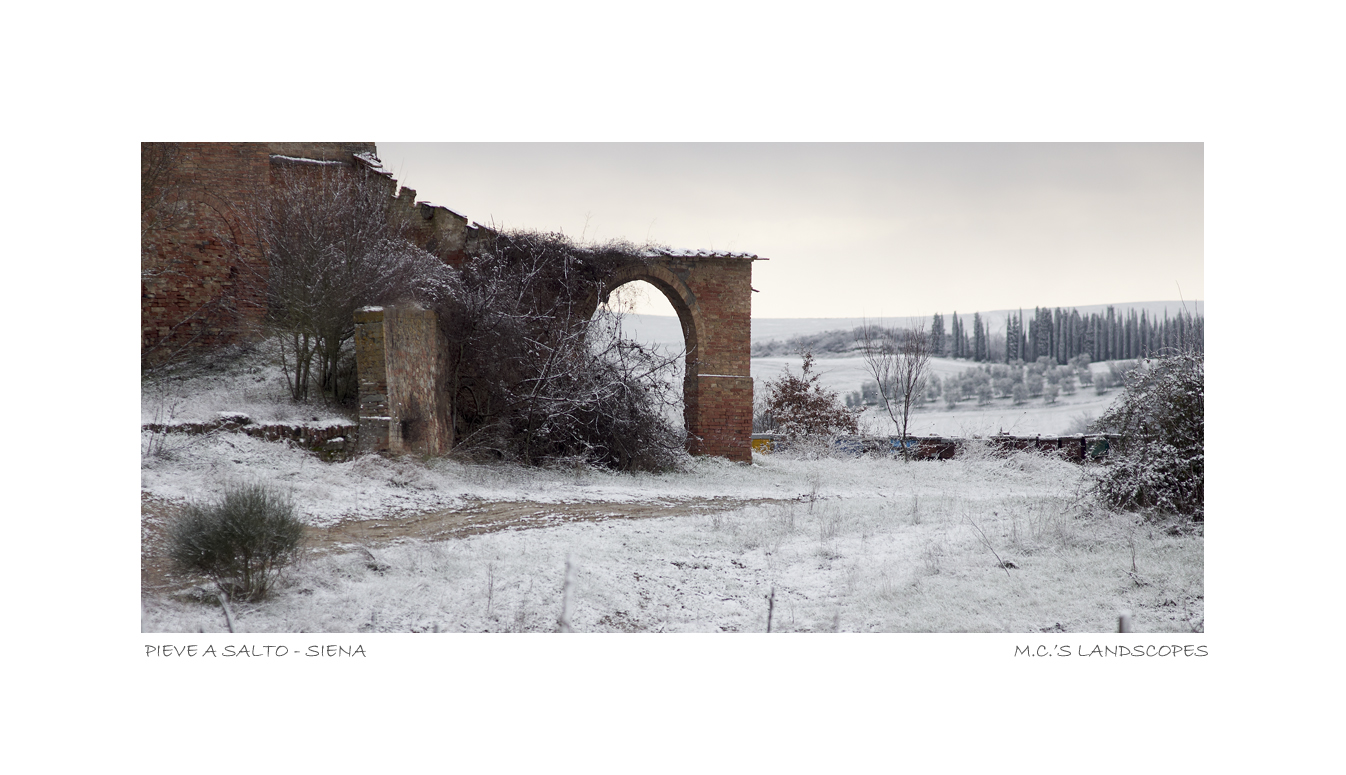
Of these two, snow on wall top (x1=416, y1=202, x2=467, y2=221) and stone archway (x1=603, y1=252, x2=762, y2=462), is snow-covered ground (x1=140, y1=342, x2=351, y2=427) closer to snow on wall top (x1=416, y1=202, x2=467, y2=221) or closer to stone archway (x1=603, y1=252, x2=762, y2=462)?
snow on wall top (x1=416, y1=202, x2=467, y2=221)

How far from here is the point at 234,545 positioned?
4.32 metres

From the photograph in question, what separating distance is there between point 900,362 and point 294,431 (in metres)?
16.8

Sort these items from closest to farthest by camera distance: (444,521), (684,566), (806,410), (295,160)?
(684,566)
(444,521)
(295,160)
(806,410)

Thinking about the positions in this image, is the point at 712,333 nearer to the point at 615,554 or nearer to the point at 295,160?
the point at 295,160

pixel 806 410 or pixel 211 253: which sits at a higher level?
pixel 211 253

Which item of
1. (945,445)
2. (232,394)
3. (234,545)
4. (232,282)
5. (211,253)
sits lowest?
(945,445)

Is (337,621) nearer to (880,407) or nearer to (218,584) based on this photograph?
(218,584)

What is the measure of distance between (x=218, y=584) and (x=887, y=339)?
19.0 m

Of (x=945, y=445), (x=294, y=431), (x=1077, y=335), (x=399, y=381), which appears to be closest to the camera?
(x=294, y=431)

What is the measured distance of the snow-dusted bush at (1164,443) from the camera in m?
5.79

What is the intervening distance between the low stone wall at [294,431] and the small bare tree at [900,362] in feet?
46.3

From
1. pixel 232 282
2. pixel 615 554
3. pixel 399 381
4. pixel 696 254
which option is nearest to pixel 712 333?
pixel 696 254

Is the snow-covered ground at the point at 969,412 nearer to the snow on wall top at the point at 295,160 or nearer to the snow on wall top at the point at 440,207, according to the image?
the snow on wall top at the point at 440,207

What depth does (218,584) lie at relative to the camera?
13.9 ft
